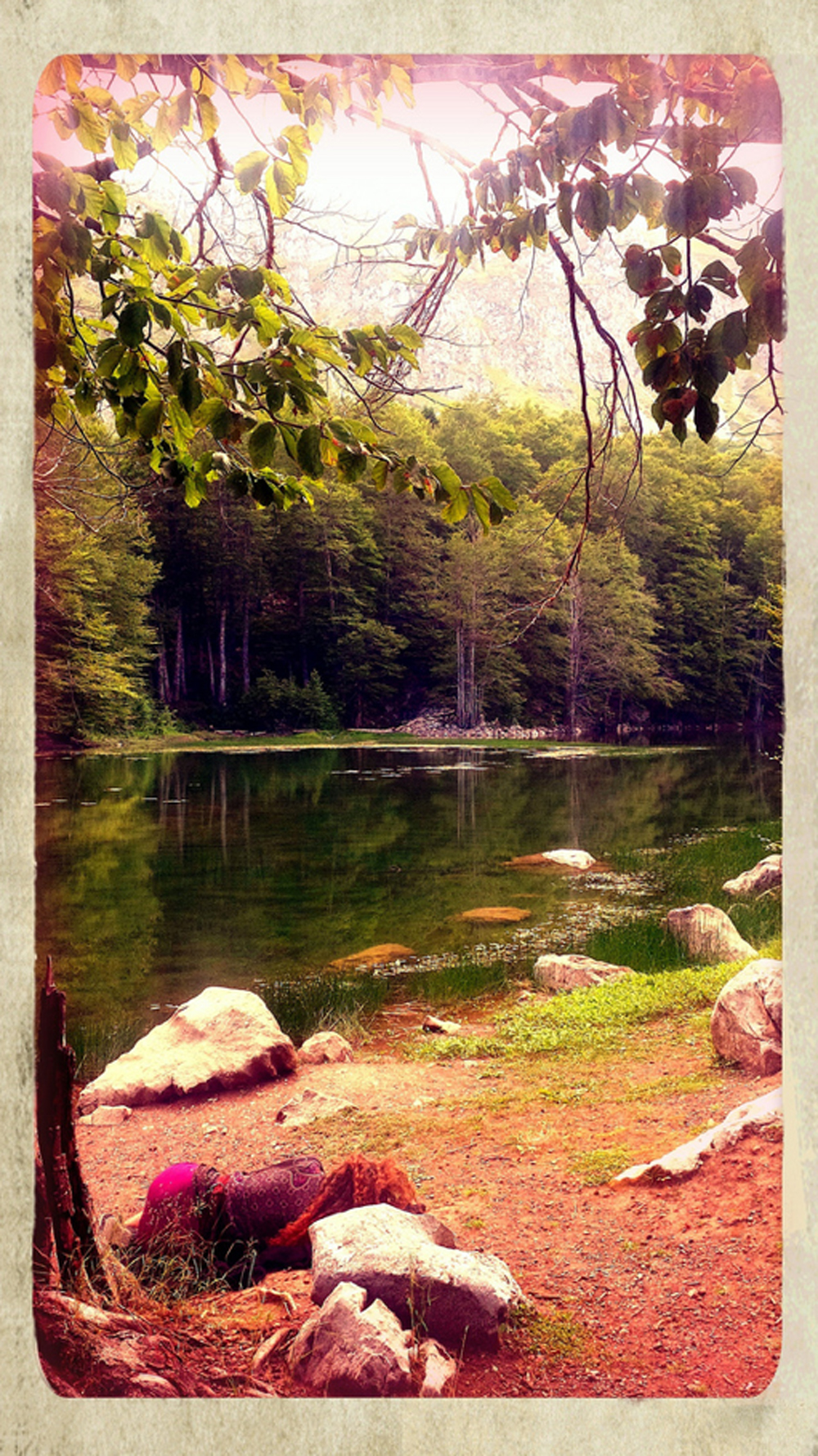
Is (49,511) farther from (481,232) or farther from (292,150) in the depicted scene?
(481,232)

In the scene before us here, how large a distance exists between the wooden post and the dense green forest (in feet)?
2.21

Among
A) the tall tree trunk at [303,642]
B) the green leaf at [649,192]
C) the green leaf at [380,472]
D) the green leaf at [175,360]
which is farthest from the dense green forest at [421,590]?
the green leaf at [175,360]

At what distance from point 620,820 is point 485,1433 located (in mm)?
1368

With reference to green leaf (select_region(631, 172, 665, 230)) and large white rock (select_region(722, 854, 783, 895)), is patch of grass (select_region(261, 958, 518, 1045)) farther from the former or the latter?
green leaf (select_region(631, 172, 665, 230))

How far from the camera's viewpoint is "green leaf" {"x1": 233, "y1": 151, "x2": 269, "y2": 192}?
1.94 m

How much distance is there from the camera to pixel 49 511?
2.19 metres

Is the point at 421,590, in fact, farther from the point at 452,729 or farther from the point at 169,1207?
the point at 169,1207

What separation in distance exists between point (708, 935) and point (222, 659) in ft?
5.23

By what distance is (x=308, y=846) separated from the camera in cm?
231

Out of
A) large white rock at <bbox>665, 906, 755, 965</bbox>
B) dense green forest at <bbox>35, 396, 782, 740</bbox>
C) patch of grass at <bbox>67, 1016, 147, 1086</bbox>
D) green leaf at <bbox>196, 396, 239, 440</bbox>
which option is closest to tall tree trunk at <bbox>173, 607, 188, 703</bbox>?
dense green forest at <bbox>35, 396, 782, 740</bbox>

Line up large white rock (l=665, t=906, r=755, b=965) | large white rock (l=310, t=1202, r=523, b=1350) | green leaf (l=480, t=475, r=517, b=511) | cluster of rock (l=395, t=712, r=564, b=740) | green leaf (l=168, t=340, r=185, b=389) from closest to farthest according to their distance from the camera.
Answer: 1. green leaf (l=168, t=340, r=185, b=389)
2. large white rock (l=310, t=1202, r=523, b=1350)
3. green leaf (l=480, t=475, r=517, b=511)
4. cluster of rock (l=395, t=712, r=564, b=740)
5. large white rock (l=665, t=906, r=755, b=965)

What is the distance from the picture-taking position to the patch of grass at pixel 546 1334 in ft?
5.79

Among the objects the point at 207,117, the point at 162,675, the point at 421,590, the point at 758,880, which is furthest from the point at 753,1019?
the point at 207,117

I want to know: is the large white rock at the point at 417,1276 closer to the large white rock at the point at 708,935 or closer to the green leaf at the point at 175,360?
the large white rock at the point at 708,935
